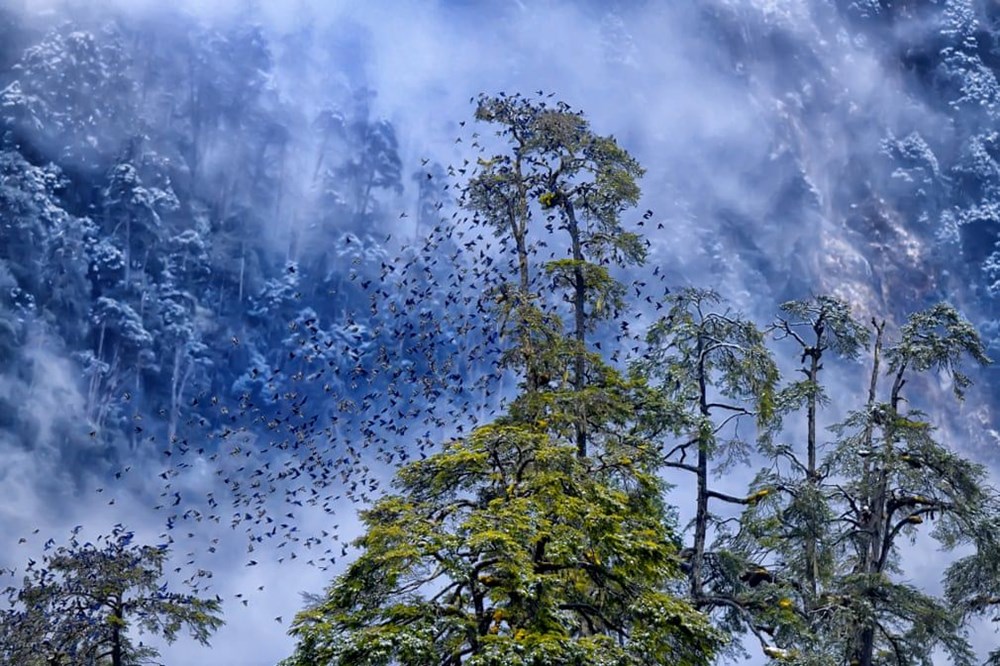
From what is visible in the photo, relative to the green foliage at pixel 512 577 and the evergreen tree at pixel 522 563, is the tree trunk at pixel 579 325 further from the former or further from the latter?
the green foliage at pixel 512 577

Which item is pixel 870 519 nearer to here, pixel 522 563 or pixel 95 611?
pixel 522 563

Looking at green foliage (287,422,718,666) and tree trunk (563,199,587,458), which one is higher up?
tree trunk (563,199,587,458)

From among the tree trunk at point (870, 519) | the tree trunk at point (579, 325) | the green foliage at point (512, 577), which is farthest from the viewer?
the tree trunk at point (870, 519)

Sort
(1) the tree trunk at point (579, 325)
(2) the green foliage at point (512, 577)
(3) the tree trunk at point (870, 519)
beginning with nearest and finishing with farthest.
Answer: (2) the green foliage at point (512, 577), (1) the tree trunk at point (579, 325), (3) the tree trunk at point (870, 519)

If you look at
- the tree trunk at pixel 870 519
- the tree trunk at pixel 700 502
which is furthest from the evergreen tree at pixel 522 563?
the tree trunk at pixel 870 519

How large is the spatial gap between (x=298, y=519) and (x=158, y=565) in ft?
215

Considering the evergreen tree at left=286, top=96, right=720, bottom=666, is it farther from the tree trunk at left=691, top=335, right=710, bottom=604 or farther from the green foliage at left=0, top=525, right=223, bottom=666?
the green foliage at left=0, top=525, right=223, bottom=666

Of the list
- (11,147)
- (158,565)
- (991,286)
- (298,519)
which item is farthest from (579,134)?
(991,286)

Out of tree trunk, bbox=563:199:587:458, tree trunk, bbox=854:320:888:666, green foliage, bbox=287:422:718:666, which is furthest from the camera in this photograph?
tree trunk, bbox=854:320:888:666

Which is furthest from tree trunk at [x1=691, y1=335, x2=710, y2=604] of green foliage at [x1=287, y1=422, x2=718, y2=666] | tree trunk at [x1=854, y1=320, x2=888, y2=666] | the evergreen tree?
green foliage at [x1=287, y1=422, x2=718, y2=666]

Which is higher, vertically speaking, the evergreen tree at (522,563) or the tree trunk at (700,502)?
the tree trunk at (700,502)

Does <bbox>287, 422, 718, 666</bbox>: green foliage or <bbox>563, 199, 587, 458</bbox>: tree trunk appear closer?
<bbox>287, 422, 718, 666</bbox>: green foliage

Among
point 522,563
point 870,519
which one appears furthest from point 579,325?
point 522,563

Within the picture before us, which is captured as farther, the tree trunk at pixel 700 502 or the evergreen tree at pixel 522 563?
the tree trunk at pixel 700 502
